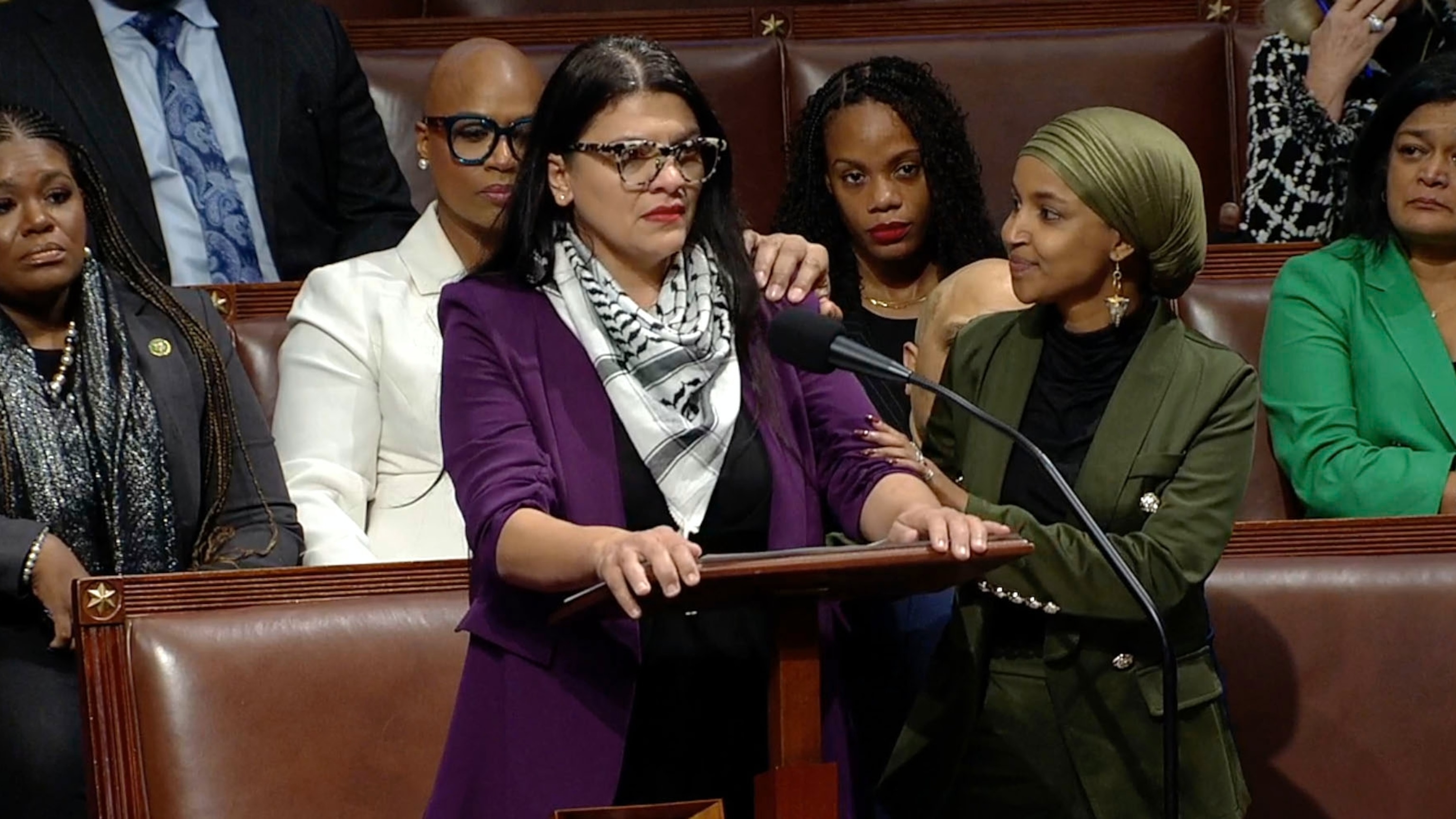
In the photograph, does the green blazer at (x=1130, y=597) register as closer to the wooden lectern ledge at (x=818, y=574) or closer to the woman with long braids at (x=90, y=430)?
the wooden lectern ledge at (x=818, y=574)

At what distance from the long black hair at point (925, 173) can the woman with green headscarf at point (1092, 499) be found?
36.0 inches

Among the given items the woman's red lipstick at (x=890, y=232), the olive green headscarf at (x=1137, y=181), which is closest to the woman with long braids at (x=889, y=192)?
the woman's red lipstick at (x=890, y=232)

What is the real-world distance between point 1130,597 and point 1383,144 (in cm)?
102

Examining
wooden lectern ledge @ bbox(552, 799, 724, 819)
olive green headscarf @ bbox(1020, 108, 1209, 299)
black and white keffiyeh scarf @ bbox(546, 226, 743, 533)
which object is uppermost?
olive green headscarf @ bbox(1020, 108, 1209, 299)

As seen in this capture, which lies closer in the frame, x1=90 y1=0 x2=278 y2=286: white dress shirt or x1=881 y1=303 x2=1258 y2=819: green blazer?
x1=881 y1=303 x2=1258 y2=819: green blazer

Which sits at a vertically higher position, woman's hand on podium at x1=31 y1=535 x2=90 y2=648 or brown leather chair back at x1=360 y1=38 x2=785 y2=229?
brown leather chair back at x1=360 y1=38 x2=785 y2=229

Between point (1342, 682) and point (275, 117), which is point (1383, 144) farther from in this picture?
point (275, 117)

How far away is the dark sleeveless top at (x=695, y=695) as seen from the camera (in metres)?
1.64

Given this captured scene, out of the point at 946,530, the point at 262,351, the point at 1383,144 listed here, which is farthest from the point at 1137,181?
the point at 262,351

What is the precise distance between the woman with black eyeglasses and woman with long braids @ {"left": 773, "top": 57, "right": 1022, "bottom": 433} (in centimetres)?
46

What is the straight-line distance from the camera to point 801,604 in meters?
1.47

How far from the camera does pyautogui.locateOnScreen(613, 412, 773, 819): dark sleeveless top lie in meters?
1.64

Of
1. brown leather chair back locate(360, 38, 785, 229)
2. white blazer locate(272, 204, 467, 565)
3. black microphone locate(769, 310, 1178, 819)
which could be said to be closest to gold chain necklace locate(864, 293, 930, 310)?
brown leather chair back locate(360, 38, 785, 229)

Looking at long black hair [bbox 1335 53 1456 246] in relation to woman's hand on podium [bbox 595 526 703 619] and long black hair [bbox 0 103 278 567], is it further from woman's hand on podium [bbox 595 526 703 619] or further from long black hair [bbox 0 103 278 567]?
woman's hand on podium [bbox 595 526 703 619]
